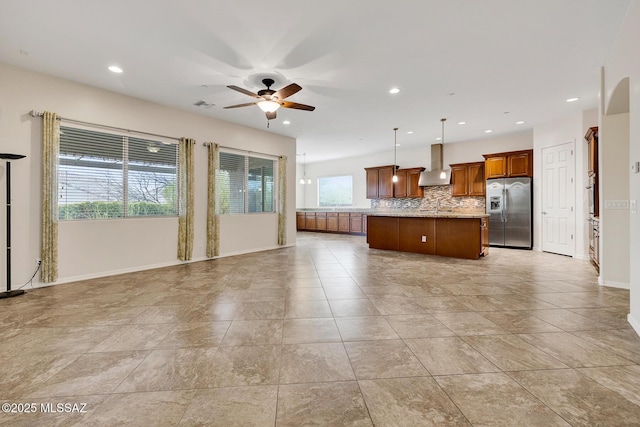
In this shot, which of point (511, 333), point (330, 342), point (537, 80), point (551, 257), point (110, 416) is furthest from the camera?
point (551, 257)

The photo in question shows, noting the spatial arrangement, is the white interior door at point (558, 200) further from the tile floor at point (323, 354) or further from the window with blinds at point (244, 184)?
the window with blinds at point (244, 184)

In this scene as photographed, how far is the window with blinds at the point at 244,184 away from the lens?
20.6 feet

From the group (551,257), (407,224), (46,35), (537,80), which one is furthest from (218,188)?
(551,257)

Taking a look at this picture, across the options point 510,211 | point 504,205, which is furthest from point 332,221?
point 510,211

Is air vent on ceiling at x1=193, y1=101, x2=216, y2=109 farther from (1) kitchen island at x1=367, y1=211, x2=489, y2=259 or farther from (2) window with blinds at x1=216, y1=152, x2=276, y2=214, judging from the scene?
(1) kitchen island at x1=367, y1=211, x2=489, y2=259

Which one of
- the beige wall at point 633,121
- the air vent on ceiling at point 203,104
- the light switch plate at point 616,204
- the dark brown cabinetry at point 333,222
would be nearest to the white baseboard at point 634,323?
the beige wall at point 633,121

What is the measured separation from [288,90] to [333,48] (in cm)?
76

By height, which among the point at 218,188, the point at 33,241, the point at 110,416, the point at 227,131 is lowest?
the point at 110,416

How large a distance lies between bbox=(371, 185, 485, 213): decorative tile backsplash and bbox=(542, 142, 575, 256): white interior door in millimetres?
1613

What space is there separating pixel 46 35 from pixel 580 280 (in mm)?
7492

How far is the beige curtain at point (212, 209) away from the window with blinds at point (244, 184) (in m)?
0.19

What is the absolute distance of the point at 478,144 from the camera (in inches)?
324

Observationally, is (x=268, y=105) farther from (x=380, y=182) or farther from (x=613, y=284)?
(x=380, y=182)

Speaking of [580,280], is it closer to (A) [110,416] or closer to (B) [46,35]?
(A) [110,416]
